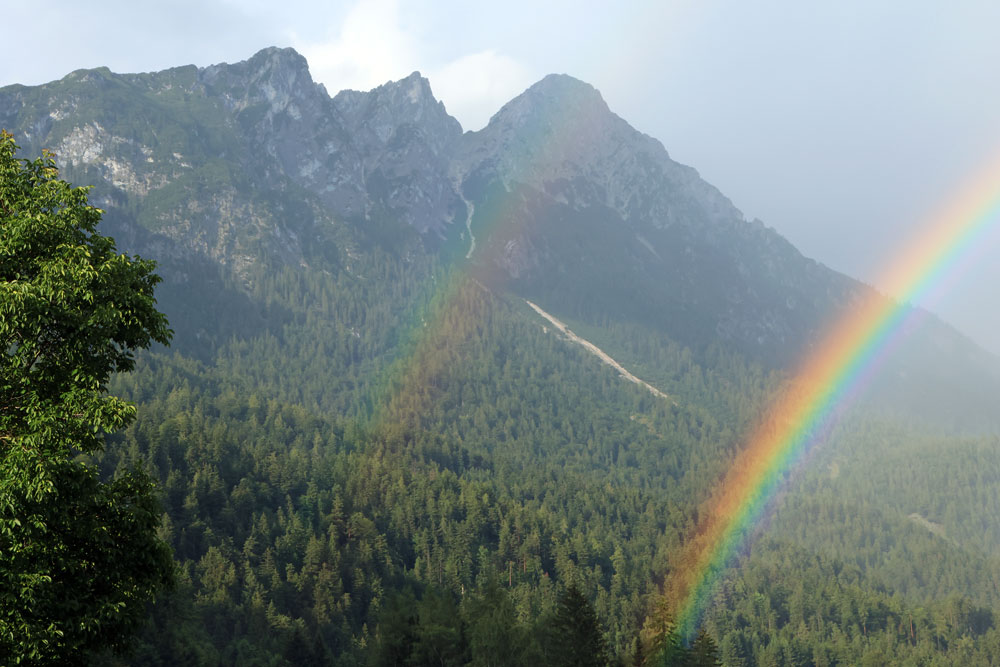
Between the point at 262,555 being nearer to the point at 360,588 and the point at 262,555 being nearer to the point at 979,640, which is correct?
the point at 360,588

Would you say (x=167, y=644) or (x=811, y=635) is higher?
(x=811, y=635)

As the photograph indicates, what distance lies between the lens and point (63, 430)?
19391mm

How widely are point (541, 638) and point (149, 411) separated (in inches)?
5830

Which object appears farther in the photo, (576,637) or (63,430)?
(576,637)

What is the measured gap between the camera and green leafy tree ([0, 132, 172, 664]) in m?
18.3

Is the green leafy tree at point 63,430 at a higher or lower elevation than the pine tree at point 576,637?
higher

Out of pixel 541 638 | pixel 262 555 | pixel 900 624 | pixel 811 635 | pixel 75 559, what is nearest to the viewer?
pixel 75 559

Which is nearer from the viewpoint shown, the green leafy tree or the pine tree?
the green leafy tree

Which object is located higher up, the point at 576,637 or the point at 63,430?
the point at 63,430

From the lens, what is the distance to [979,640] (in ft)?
625

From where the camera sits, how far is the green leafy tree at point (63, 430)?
18328mm

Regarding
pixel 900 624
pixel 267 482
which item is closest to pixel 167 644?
pixel 267 482

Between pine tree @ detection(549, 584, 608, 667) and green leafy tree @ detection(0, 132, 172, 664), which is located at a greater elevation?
green leafy tree @ detection(0, 132, 172, 664)

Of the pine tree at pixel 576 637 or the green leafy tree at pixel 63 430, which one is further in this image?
the pine tree at pixel 576 637
